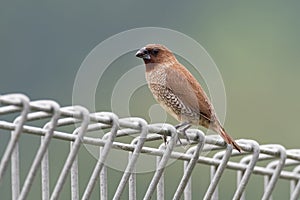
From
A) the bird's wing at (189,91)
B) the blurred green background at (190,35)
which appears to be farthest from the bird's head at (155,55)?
the blurred green background at (190,35)

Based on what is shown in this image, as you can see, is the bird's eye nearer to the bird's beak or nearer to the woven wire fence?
the bird's beak

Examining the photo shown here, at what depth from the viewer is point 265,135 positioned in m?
21.0

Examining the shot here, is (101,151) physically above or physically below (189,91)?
below

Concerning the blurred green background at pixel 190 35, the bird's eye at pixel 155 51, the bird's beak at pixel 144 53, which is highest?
the blurred green background at pixel 190 35

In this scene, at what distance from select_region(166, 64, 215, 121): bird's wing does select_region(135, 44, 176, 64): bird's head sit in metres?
0.16

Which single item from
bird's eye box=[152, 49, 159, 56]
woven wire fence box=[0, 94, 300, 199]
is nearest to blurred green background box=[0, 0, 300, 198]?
bird's eye box=[152, 49, 159, 56]

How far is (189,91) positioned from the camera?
598 cm

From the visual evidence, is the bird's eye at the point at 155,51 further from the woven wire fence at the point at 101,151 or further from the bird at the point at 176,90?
the woven wire fence at the point at 101,151

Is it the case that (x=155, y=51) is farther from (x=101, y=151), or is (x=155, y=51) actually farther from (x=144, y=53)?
(x=101, y=151)

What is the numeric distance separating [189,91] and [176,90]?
0.06m

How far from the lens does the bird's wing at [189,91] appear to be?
5766 mm

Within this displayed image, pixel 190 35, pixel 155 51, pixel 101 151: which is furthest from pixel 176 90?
pixel 190 35

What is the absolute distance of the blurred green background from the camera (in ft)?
80.3

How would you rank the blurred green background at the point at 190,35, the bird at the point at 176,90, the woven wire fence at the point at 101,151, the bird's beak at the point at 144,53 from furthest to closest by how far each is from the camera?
1. the blurred green background at the point at 190,35
2. the bird's beak at the point at 144,53
3. the bird at the point at 176,90
4. the woven wire fence at the point at 101,151
